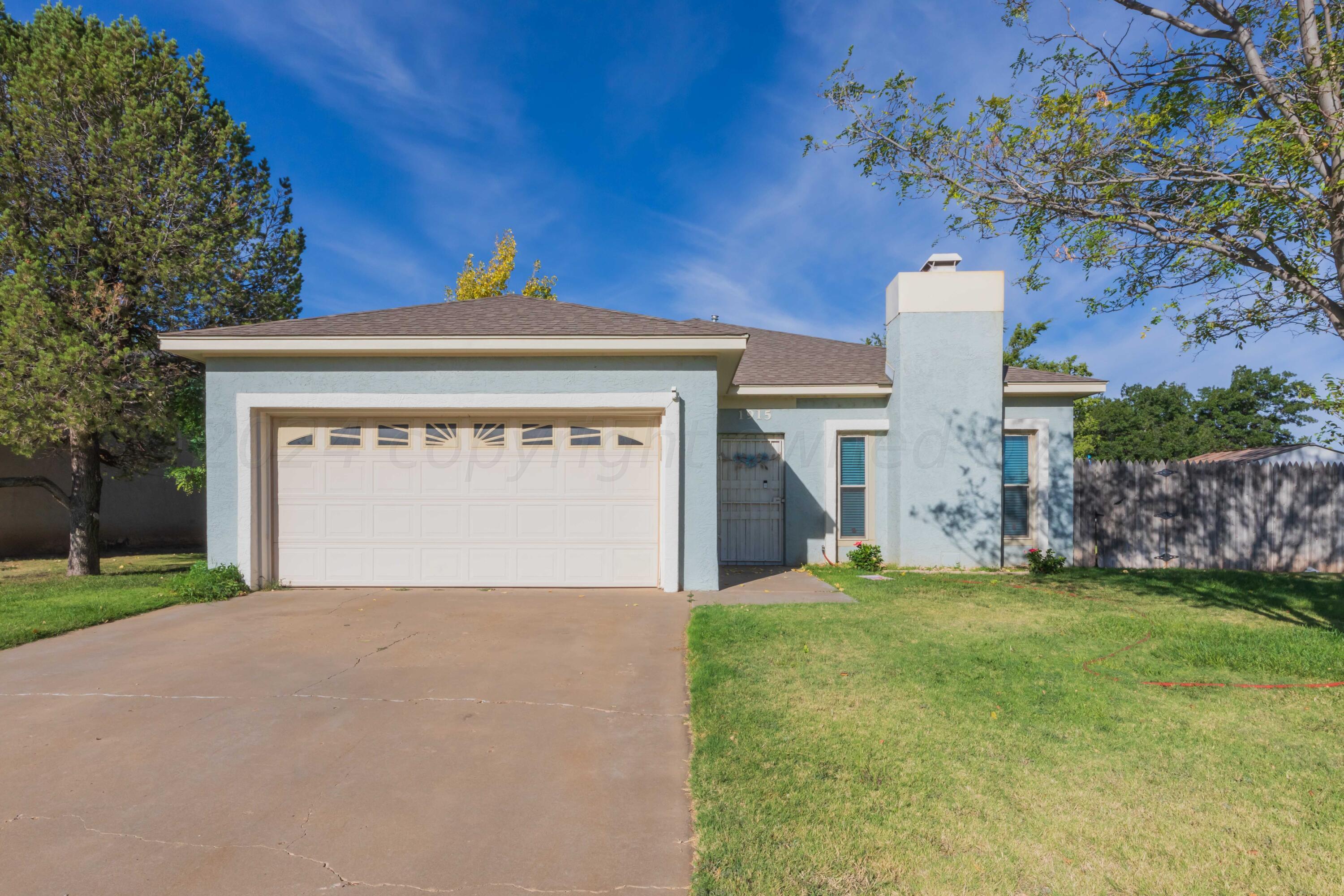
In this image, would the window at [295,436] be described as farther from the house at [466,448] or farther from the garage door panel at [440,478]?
the garage door panel at [440,478]

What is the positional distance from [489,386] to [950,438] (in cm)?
724

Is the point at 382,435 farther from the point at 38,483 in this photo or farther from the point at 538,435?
the point at 38,483

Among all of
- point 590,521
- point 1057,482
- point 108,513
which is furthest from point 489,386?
point 108,513

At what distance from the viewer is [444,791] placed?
3211 millimetres

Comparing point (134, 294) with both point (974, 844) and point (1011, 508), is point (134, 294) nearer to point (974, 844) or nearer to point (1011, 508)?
point (974, 844)

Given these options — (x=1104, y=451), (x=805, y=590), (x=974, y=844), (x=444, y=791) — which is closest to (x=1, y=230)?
(x=444, y=791)

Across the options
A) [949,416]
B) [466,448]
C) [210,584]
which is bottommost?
[210,584]

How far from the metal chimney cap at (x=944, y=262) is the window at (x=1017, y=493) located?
120 inches

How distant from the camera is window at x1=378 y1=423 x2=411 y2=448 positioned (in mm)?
8562

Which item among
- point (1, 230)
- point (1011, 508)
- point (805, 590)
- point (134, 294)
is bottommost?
point (805, 590)

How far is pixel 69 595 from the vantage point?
8.35 m

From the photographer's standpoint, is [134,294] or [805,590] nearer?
[805,590]

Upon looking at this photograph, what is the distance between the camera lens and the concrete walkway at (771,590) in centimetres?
768

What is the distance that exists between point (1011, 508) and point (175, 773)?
11.4 meters
